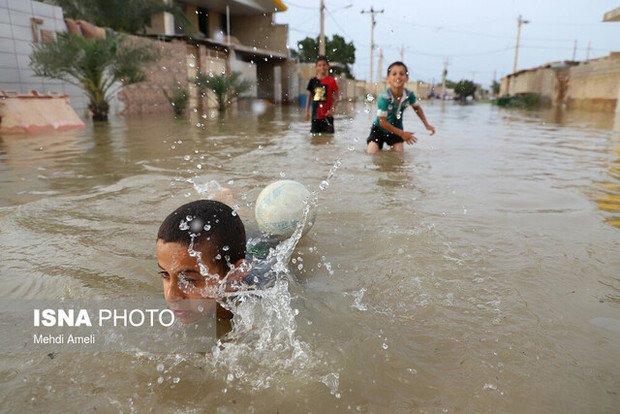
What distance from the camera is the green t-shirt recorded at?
7.18m

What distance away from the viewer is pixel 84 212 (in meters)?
3.93

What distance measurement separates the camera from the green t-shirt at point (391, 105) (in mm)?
7180

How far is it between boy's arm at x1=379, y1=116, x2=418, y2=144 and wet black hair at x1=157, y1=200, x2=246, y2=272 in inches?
203

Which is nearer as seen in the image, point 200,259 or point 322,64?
point 200,259

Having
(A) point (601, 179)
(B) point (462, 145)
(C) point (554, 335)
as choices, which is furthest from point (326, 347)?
(B) point (462, 145)

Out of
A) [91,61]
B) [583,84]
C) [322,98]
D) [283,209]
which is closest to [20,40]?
[91,61]

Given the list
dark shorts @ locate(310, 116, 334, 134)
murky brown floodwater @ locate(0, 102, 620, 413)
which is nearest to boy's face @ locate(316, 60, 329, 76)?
dark shorts @ locate(310, 116, 334, 134)

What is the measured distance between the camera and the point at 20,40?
1288 cm

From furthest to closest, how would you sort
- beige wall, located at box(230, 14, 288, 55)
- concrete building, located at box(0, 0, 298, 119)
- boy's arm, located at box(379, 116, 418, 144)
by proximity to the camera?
beige wall, located at box(230, 14, 288, 55) → concrete building, located at box(0, 0, 298, 119) → boy's arm, located at box(379, 116, 418, 144)

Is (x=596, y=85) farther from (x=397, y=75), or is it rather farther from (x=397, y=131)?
(x=397, y=131)

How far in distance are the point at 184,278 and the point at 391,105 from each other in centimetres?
601

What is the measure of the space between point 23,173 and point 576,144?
385 inches

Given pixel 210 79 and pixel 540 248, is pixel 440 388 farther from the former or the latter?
pixel 210 79

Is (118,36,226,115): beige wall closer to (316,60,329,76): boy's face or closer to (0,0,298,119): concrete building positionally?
(0,0,298,119): concrete building
